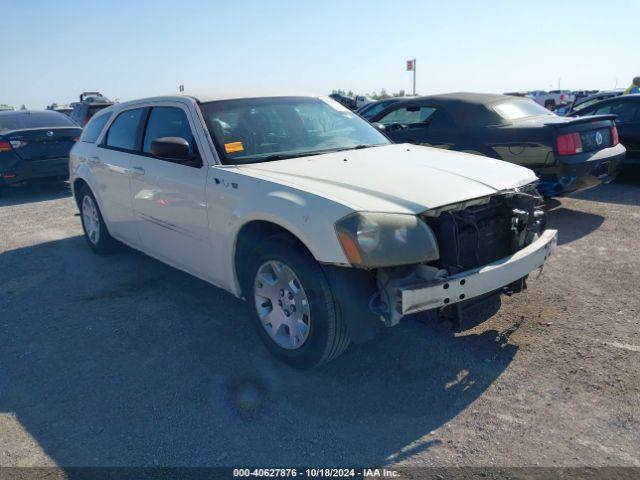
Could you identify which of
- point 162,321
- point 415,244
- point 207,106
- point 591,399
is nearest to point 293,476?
point 415,244

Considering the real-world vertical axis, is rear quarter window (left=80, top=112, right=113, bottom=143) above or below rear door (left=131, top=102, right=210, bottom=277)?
above

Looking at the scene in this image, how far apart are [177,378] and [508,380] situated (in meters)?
2.10

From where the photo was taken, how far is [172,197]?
13.9 ft

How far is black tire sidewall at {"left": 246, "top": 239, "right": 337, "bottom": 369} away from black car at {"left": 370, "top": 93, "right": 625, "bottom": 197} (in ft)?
12.1

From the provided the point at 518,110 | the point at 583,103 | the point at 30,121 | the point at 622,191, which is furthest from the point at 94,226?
the point at 583,103

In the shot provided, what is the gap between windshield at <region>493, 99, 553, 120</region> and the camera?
22.8ft

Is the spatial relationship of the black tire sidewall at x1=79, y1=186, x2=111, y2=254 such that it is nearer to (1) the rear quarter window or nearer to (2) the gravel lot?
(1) the rear quarter window

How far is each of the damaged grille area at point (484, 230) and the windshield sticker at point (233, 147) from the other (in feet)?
5.35

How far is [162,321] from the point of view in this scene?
4.33 meters

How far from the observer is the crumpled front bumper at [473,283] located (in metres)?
2.86

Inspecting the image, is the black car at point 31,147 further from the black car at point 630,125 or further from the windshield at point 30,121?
the black car at point 630,125

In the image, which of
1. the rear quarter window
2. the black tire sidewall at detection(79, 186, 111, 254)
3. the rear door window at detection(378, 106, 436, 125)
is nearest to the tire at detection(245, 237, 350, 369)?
the black tire sidewall at detection(79, 186, 111, 254)

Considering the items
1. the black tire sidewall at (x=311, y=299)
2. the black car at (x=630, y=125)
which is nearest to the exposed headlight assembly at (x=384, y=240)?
the black tire sidewall at (x=311, y=299)

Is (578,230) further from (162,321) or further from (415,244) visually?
(162,321)
